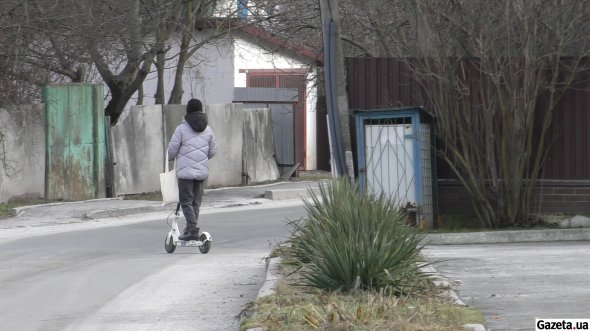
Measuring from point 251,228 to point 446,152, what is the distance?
3.72m

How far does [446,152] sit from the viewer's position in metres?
13.8

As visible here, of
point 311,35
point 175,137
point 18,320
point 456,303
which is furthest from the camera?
point 311,35

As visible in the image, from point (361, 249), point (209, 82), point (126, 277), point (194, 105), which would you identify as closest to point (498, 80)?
point (194, 105)

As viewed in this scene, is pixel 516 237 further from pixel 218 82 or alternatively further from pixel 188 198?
pixel 218 82

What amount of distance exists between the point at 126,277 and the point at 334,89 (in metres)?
3.79

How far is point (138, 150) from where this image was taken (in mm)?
20984

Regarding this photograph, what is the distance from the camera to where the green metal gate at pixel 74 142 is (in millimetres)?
19016

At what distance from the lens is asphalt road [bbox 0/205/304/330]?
27.6 ft

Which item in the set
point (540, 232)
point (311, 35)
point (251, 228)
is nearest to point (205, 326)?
point (540, 232)

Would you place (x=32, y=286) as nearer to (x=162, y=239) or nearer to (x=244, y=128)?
(x=162, y=239)

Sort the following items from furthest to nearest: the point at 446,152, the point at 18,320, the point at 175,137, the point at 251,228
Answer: the point at 251,228 → the point at 446,152 → the point at 175,137 → the point at 18,320

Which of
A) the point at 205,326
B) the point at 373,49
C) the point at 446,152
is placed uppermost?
the point at 373,49

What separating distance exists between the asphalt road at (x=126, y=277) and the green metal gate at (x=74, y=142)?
287 cm

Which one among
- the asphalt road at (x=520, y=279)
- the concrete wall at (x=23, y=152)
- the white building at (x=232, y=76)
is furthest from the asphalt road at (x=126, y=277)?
the white building at (x=232, y=76)
